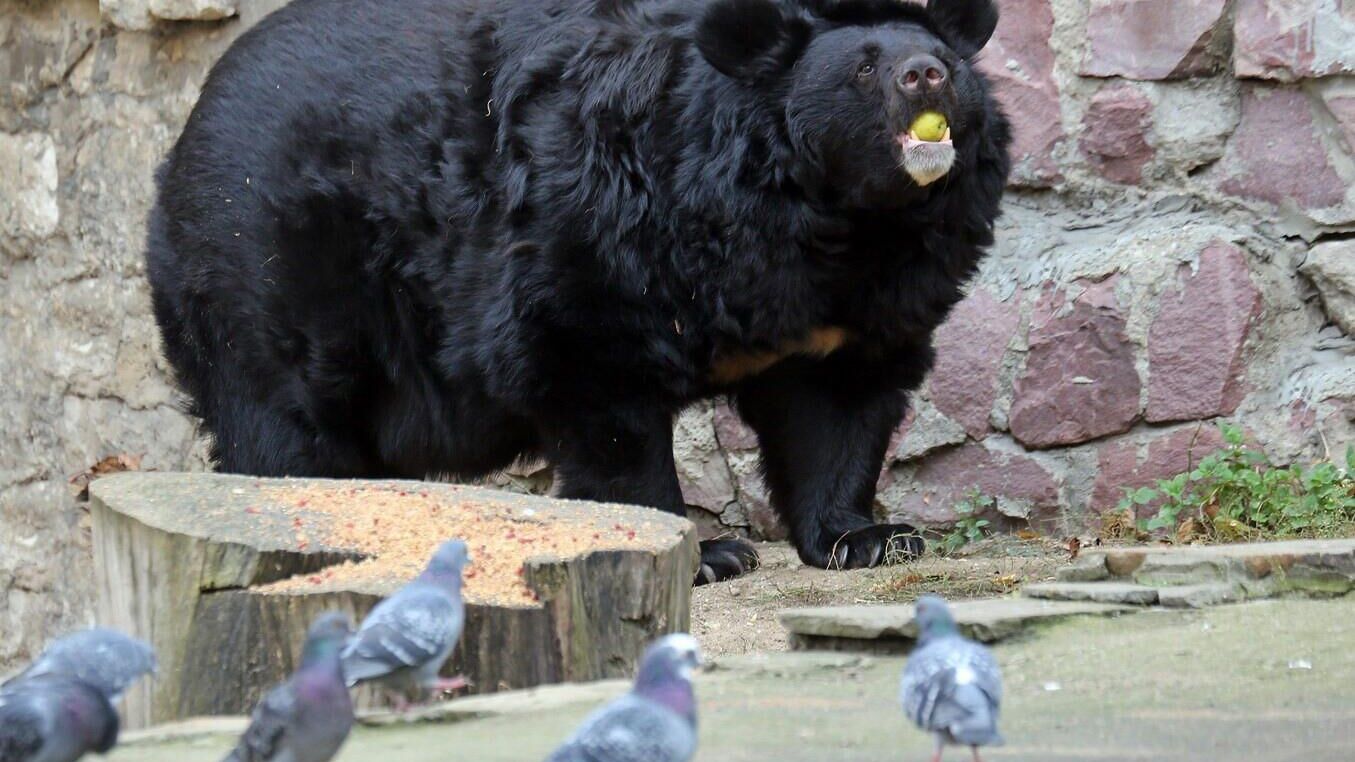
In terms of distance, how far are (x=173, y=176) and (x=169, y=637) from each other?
290 centimetres

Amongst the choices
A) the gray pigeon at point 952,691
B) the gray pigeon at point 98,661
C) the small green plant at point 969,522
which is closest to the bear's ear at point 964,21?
the small green plant at point 969,522

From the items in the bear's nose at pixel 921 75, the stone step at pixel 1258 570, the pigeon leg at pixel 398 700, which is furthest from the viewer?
the bear's nose at pixel 921 75

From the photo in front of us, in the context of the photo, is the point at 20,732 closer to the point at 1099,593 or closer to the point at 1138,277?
the point at 1099,593

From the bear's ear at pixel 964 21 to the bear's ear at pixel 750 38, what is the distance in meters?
0.33

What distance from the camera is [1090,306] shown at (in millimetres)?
5082

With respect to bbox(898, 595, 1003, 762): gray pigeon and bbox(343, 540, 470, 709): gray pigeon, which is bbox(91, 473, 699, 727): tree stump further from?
bbox(898, 595, 1003, 762): gray pigeon

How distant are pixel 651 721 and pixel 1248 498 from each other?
127 inches

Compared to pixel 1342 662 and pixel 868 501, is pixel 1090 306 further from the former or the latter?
pixel 1342 662

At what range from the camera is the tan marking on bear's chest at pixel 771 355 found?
15.6 ft

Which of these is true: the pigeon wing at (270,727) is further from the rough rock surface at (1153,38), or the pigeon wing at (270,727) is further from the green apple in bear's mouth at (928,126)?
the rough rock surface at (1153,38)

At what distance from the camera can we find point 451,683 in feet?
8.31

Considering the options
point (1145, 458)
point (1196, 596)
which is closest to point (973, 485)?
point (1145, 458)

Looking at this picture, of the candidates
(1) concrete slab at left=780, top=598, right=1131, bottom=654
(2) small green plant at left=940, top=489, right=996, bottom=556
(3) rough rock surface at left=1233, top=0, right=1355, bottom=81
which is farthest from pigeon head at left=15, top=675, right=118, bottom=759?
(3) rough rock surface at left=1233, top=0, right=1355, bottom=81

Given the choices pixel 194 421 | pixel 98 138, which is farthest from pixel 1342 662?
pixel 98 138
